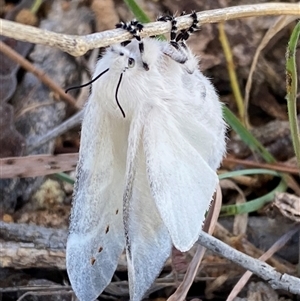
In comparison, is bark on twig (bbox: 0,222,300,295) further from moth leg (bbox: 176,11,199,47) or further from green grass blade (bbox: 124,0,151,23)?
green grass blade (bbox: 124,0,151,23)

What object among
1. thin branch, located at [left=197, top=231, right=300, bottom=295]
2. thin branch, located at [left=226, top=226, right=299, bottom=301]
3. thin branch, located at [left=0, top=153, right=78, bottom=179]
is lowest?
thin branch, located at [left=226, top=226, right=299, bottom=301]

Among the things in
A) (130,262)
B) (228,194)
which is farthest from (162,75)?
(228,194)

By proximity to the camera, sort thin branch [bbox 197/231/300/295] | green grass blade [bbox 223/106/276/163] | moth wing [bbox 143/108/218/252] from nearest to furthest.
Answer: moth wing [bbox 143/108/218/252] < thin branch [bbox 197/231/300/295] < green grass blade [bbox 223/106/276/163]

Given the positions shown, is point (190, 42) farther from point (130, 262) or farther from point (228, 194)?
point (130, 262)

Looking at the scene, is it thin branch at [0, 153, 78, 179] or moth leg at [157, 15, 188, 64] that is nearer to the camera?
moth leg at [157, 15, 188, 64]

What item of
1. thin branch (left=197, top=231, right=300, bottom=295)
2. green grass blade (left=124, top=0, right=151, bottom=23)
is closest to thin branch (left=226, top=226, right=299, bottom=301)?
thin branch (left=197, top=231, right=300, bottom=295)

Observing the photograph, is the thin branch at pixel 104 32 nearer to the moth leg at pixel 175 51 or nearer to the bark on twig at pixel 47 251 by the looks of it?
the moth leg at pixel 175 51

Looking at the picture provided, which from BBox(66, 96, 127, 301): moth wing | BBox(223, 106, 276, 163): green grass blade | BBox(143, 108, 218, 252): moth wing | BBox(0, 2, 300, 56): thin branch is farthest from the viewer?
BBox(223, 106, 276, 163): green grass blade

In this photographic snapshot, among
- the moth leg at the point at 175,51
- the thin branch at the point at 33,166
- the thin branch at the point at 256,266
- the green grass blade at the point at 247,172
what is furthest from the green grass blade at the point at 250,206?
the moth leg at the point at 175,51
